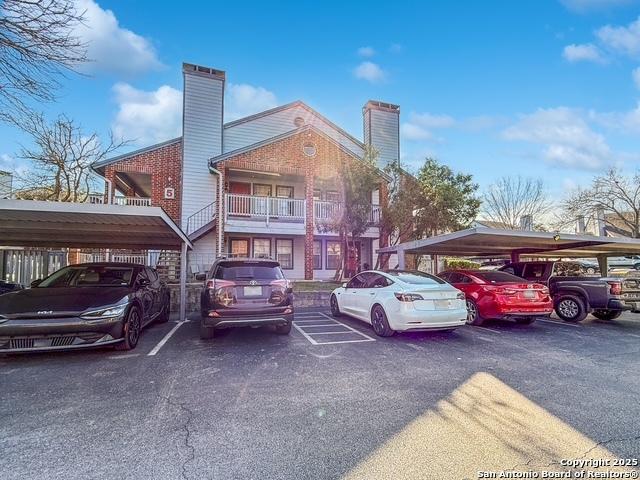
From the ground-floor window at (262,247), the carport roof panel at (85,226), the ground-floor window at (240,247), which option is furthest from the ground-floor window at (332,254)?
the carport roof panel at (85,226)

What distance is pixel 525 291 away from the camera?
804 cm

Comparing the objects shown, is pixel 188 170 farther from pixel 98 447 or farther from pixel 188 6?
pixel 98 447

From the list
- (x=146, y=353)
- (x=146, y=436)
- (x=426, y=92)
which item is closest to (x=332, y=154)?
(x=426, y=92)

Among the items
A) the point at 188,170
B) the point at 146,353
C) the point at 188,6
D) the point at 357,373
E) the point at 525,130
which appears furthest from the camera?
the point at 525,130

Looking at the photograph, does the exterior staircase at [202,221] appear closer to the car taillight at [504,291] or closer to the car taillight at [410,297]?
the car taillight at [410,297]

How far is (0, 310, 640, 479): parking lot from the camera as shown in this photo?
2.64 meters

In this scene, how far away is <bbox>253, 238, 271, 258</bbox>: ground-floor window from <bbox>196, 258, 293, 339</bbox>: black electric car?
34.9 ft

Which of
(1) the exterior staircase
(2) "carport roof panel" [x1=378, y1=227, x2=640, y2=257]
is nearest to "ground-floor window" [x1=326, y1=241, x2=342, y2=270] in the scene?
(2) "carport roof panel" [x1=378, y1=227, x2=640, y2=257]

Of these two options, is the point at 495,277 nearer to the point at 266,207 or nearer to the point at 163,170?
the point at 266,207

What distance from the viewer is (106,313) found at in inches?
214

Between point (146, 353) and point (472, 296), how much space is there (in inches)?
304

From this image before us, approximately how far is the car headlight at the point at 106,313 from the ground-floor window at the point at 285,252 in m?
12.0

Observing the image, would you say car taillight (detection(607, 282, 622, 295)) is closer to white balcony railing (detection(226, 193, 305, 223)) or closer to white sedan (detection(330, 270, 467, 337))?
white sedan (detection(330, 270, 467, 337))

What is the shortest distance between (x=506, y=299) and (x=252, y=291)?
616cm
